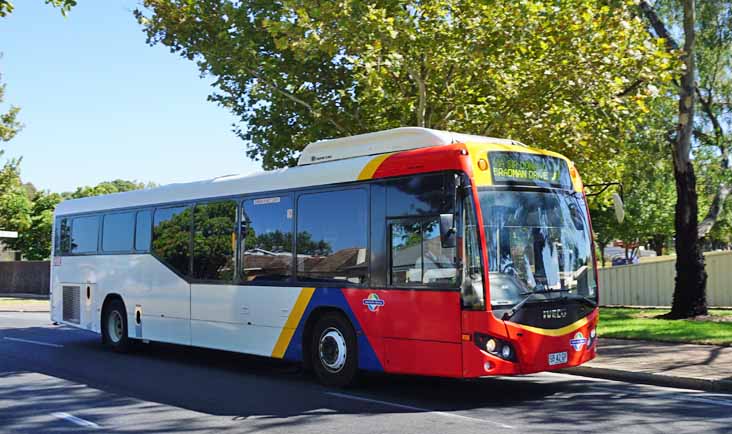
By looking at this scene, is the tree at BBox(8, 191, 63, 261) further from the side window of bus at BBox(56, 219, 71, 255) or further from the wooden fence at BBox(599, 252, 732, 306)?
the side window of bus at BBox(56, 219, 71, 255)

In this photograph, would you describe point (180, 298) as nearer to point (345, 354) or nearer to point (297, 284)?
point (297, 284)

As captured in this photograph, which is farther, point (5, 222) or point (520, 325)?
point (5, 222)

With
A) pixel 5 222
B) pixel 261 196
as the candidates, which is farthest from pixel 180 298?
pixel 5 222

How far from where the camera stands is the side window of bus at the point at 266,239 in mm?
11992

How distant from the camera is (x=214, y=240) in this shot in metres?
13.5

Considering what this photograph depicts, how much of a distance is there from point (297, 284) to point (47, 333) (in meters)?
11.5

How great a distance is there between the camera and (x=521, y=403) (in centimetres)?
→ 963

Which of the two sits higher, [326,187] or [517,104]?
[517,104]

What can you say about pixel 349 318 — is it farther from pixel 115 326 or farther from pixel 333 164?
pixel 115 326

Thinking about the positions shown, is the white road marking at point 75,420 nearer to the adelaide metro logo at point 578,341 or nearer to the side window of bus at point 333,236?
the side window of bus at point 333,236

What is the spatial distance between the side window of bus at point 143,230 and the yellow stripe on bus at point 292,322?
4.60 metres

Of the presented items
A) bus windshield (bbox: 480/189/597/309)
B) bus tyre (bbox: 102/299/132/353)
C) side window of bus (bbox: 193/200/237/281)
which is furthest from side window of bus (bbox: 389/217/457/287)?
bus tyre (bbox: 102/299/132/353)

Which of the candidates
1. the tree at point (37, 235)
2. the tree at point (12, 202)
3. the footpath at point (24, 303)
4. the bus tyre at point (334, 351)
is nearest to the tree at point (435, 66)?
the bus tyre at point (334, 351)

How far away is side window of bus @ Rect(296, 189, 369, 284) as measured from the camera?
35.3 ft
